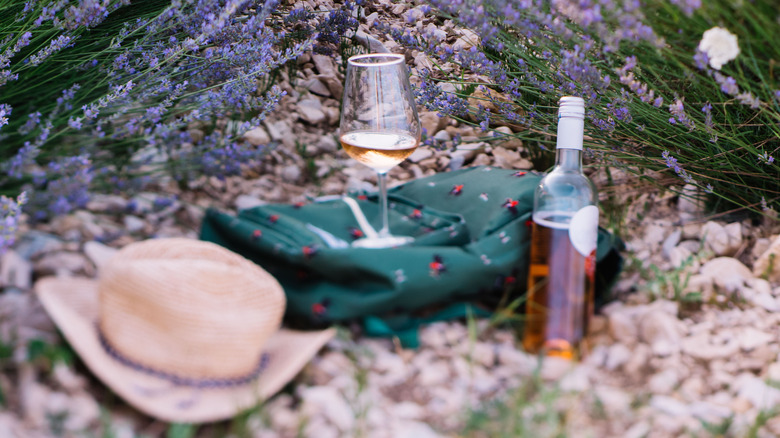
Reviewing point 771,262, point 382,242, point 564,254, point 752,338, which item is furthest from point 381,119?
point 771,262

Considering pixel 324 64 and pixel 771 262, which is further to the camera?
pixel 324 64

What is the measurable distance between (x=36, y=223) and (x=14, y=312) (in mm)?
412

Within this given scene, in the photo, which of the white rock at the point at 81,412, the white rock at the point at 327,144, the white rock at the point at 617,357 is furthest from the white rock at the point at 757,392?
the white rock at the point at 327,144

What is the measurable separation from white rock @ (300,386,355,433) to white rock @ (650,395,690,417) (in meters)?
0.61

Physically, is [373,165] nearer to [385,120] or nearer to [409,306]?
[385,120]

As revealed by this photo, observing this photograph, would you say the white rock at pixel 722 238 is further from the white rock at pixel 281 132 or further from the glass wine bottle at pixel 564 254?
the white rock at pixel 281 132

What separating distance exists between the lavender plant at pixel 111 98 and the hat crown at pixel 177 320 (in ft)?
1.47

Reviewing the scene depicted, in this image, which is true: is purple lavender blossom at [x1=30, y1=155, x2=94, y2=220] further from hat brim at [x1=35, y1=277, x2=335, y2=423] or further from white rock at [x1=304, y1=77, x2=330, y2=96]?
white rock at [x1=304, y1=77, x2=330, y2=96]

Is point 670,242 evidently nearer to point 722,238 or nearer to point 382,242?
point 722,238

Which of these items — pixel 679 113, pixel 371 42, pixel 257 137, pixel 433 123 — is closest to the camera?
pixel 679 113

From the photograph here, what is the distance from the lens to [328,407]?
127cm

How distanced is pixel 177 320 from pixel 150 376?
0.38ft

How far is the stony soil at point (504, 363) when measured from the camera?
121 centimetres

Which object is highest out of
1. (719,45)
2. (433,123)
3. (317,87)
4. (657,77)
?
(719,45)
